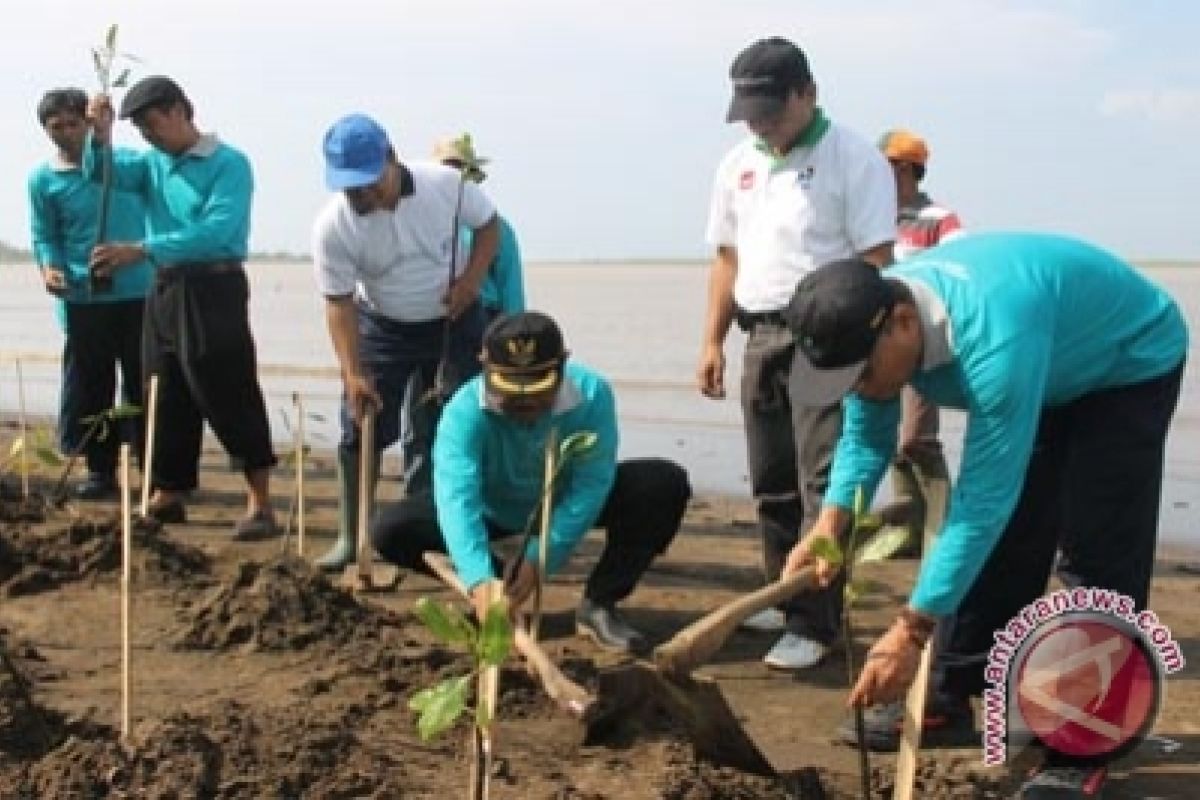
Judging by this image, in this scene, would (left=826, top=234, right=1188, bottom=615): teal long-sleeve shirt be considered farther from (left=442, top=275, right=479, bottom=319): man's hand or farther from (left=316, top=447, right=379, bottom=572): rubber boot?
(left=316, top=447, right=379, bottom=572): rubber boot

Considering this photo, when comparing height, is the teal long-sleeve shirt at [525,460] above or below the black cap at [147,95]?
below

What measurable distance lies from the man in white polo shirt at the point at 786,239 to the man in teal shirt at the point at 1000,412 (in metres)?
0.74

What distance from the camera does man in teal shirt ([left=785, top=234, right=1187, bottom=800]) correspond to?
3.25 metres

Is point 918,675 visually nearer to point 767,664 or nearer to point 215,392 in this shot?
point 767,664

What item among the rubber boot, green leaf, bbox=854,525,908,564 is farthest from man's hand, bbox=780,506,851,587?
the rubber boot

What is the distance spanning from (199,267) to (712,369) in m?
2.47

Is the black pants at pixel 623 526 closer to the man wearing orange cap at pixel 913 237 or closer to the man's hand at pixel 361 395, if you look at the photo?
the man's hand at pixel 361 395

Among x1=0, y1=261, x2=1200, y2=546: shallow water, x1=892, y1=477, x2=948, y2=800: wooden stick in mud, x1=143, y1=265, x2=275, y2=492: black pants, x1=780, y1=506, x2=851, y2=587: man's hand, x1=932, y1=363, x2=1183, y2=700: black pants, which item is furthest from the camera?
x1=0, y1=261, x2=1200, y2=546: shallow water

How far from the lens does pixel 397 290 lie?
5973mm

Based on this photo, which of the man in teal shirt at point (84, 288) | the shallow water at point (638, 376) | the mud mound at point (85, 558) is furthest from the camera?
the shallow water at point (638, 376)

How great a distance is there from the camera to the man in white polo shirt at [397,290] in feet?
19.2

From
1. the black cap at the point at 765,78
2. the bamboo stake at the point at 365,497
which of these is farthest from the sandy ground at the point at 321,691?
the black cap at the point at 765,78

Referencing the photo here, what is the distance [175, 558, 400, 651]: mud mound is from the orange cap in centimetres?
280

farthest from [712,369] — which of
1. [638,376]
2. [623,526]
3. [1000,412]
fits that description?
[638,376]
